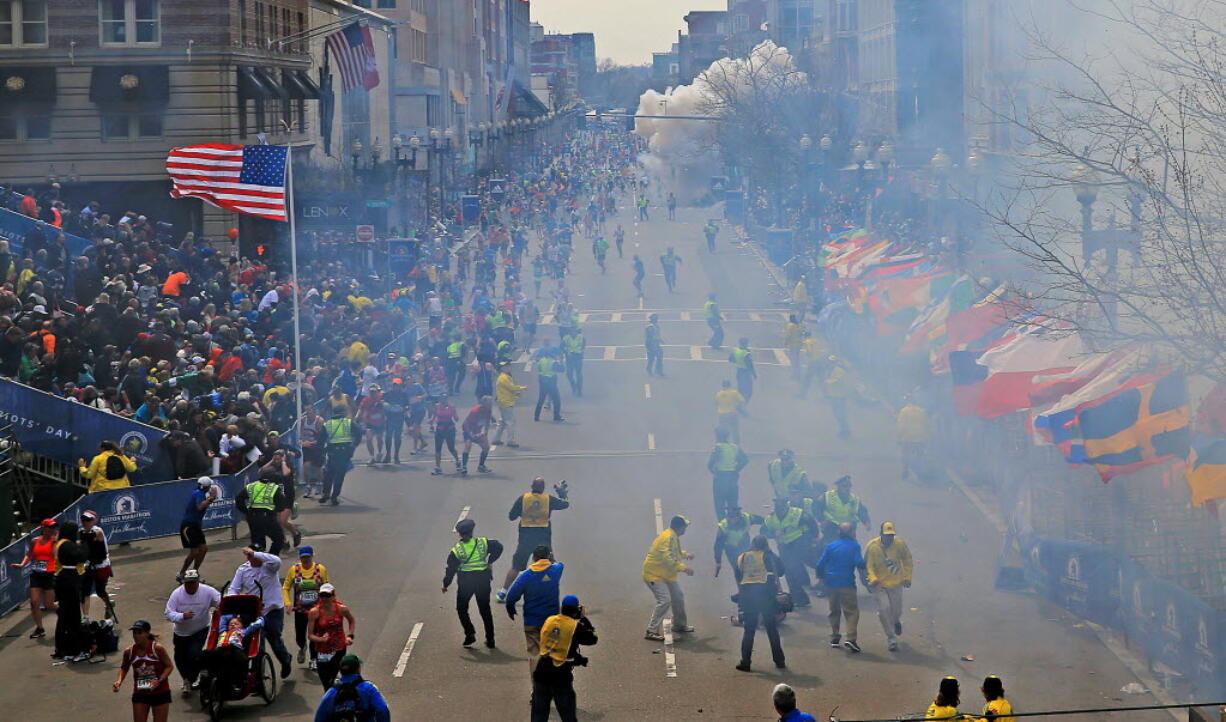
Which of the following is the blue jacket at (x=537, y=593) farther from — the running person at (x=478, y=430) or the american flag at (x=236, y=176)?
the american flag at (x=236, y=176)

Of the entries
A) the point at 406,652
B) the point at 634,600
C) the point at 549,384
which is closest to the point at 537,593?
the point at 406,652

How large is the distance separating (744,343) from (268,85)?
17.4 metres

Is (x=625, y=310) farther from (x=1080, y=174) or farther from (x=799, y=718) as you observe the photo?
(x=799, y=718)

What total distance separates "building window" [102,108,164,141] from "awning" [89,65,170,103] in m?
0.50

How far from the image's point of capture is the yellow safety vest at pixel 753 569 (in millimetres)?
13781

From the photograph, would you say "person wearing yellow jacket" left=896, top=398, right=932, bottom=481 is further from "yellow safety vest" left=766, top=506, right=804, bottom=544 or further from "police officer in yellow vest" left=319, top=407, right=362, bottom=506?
"police officer in yellow vest" left=319, top=407, right=362, bottom=506

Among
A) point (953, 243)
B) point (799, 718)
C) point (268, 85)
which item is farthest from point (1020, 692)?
point (268, 85)

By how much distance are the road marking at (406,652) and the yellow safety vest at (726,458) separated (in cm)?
451

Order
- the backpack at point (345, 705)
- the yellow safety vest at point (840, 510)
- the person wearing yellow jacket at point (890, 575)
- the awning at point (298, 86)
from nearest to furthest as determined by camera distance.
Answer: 1. the backpack at point (345, 705)
2. the person wearing yellow jacket at point (890, 575)
3. the yellow safety vest at point (840, 510)
4. the awning at point (298, 86)

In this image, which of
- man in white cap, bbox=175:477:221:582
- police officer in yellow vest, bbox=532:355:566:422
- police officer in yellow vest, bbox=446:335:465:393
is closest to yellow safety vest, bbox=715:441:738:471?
man in white cap, bbox=175:477:221:582

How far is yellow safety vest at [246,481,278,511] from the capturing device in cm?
1668

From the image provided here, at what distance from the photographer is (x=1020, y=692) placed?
1305cm

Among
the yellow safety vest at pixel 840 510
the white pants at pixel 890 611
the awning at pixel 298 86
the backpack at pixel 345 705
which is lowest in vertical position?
the white pants at pixel 890 611

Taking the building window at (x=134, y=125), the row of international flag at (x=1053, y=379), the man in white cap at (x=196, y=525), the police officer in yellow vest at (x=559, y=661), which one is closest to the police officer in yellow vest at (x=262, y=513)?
the man in white cap at (x=196, y=525)
